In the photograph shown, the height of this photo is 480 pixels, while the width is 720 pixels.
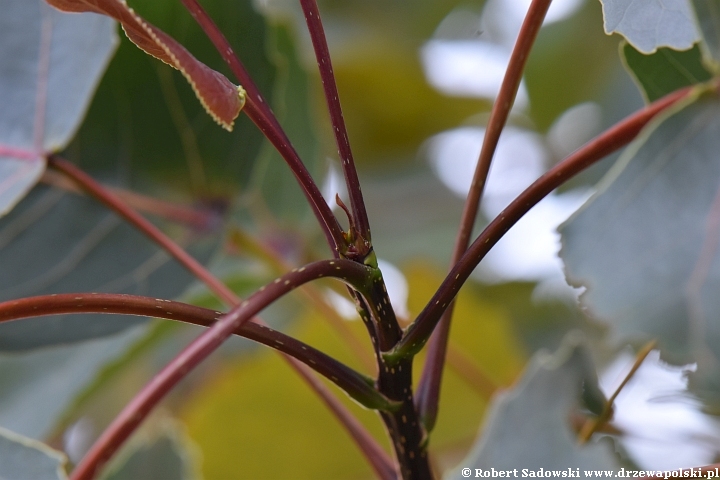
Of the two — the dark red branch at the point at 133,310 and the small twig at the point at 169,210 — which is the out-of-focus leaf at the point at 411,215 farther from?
the dark red branch at the point at 133,310

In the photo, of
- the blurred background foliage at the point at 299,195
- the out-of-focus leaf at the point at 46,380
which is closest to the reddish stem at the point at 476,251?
the blurred background foliage at the point at 299,195

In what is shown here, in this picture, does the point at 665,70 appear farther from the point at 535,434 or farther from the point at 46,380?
the point at 46,380

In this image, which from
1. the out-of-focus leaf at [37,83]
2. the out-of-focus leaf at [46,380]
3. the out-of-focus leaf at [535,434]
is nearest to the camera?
the out-of-focus leaf at [535,434]

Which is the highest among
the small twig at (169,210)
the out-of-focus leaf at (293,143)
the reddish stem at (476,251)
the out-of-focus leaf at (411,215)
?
the out-of-focus leaf at (411,215)

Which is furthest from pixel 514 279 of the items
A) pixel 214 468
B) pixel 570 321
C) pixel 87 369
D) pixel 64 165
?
pixel 64 165

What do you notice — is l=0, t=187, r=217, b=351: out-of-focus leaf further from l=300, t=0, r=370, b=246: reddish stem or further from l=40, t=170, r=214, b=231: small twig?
l=300, t=0, r=370, b=246: reddish stem

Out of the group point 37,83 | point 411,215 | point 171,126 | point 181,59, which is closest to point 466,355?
point 411,215

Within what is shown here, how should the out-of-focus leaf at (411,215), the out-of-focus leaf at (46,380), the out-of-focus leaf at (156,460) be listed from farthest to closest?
the out-of-focus leaf at (411,215) < the out-of-focus leaf at (46,380) < the out-of-focus leaf at (156,460)
